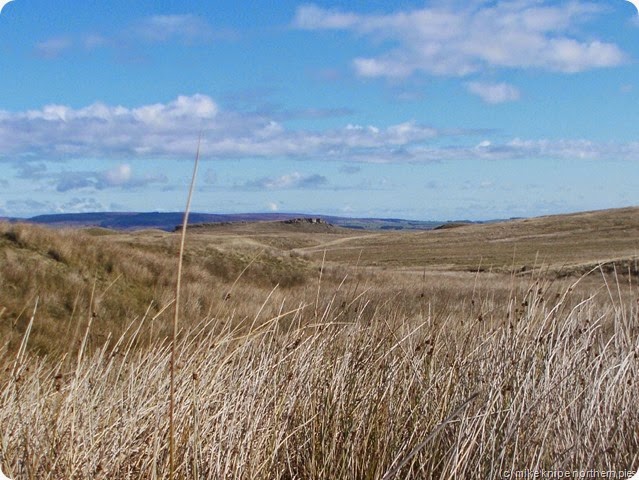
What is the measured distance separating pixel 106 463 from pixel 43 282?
9452 mm

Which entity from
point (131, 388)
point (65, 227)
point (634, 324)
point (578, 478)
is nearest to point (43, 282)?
point (65, 227)

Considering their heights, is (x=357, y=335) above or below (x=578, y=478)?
above

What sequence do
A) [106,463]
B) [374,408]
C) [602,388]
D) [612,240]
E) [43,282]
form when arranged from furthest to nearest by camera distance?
[612,240], [43,282], [602,388], [374,408], [106,463]

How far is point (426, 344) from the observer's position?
423cm

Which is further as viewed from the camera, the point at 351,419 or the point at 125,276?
the point at 125,276

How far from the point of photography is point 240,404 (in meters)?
3.87

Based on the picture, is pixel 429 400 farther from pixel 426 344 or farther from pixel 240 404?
pixel 240 404

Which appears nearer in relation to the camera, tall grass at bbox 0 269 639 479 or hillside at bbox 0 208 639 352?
tall grass at bbox 0 269 639 479

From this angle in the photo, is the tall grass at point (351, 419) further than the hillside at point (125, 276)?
No

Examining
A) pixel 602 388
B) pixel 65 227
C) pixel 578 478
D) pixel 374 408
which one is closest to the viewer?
pixel 578 478

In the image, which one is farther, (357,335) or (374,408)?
(357,335)

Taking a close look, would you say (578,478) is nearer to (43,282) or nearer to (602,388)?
(602,388)

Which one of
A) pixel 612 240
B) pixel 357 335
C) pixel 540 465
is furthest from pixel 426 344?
pixel 612 240

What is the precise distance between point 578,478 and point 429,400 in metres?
0.87
